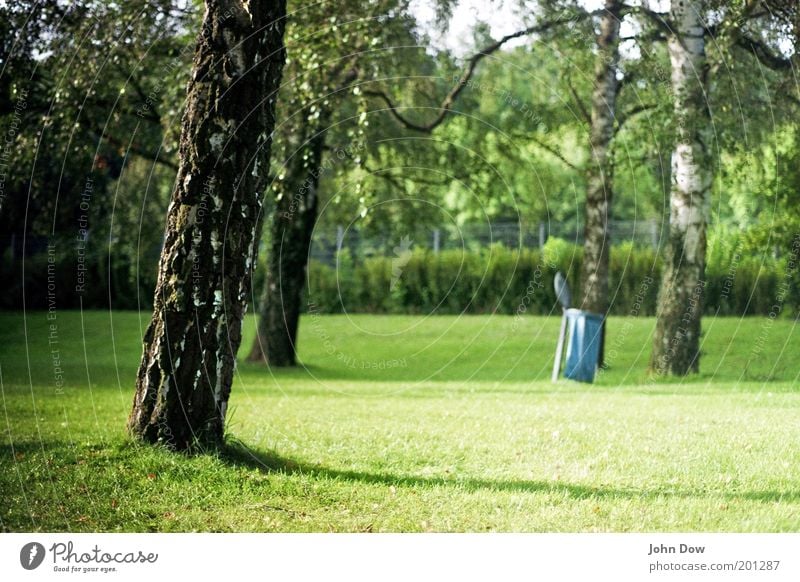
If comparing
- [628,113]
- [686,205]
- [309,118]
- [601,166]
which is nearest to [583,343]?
[686,205]

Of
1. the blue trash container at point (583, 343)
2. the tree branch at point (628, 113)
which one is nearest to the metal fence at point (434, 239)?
the tree branch at point (628, 113)

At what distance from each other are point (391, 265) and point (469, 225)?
376 inches

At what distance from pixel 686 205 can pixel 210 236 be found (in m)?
7.72

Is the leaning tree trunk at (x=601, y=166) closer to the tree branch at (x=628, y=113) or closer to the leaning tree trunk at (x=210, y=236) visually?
the tree branch at (x=628, y=113)

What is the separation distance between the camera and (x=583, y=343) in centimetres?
1239

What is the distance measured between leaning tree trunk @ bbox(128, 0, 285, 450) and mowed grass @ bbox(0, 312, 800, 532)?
339mm

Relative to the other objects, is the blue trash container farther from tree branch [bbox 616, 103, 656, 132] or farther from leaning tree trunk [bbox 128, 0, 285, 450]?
leaning tree trunk [bbox 128, 0, 285, 450]

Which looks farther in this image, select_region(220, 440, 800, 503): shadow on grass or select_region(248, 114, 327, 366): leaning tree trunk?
select_region(248, 114, 327, 366): leaning tree trunk

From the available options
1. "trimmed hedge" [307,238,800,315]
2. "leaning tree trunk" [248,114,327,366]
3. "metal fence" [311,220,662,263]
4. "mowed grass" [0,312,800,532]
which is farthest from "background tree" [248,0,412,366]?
"metal fence" [311,220,662,263]

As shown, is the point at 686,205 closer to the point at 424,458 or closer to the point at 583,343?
the point at 583,343

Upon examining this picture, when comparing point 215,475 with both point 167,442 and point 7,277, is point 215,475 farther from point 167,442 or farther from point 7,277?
point 7,277

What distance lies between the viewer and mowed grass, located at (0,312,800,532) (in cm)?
581

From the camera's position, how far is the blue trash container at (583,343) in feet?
40.7
